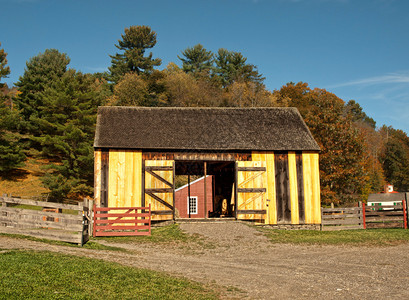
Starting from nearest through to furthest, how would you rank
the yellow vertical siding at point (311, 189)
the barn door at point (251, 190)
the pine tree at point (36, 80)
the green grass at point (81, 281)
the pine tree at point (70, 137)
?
the green grass at point (81, 281), the barn door at point (251, 190), the yellow vertical siding at point (311, 189), the pine tree at point (70, 137), the pine tree at point (36, 80)

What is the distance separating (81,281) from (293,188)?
1662 centimetres

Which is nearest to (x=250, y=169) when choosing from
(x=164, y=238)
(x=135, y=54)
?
(x=164, y=238)

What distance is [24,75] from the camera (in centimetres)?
5331

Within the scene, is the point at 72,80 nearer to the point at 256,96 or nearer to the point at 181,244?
the point at 256,96

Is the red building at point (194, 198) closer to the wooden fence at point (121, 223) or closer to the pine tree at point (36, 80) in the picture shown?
the wooden fence at point (121, 223)

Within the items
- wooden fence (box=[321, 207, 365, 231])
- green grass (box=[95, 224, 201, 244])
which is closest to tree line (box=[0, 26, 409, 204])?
wooden fence (box=[321, 207, 365, 231])

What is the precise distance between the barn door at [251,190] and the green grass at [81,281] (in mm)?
Answer: 12870

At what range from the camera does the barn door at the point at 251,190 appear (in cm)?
2309

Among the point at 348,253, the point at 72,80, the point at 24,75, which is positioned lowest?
the point at 348,253

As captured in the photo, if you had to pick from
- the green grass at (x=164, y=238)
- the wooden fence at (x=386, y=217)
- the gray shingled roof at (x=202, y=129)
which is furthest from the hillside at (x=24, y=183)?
the wooden fence at (x=386, y=217)

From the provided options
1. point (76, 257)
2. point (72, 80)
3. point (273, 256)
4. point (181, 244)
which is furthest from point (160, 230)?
point (72, 80)

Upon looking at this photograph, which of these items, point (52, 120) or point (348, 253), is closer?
point (348, 253)

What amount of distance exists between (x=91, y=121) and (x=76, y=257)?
30175 millimetres

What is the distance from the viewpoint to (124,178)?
2239 centimetres
